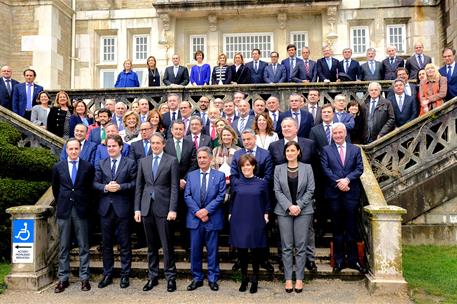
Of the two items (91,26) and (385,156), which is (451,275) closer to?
(385,156)

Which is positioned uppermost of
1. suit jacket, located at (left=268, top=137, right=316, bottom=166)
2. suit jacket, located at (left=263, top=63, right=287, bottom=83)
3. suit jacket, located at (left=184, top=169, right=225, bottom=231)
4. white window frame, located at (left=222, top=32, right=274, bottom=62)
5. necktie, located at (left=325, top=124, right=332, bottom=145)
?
white window frame, located at (left=222, top=32, right=274, bottom=62)

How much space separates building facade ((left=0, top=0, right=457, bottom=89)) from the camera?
1457 cm

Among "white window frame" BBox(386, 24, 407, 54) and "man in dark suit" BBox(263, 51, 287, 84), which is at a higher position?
"white window frame" BBox(386, 24, 407, 54)

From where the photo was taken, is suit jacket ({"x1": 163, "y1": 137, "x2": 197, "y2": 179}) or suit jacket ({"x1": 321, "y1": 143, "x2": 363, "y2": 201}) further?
suit jacket ({"x1": 163, "y1": 137, "x2": 197, "y2": 179})

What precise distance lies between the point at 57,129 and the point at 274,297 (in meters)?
5.69

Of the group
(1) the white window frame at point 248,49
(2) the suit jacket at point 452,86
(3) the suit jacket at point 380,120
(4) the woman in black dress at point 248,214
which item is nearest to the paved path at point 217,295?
(4) the woman in black dress at point 248,214

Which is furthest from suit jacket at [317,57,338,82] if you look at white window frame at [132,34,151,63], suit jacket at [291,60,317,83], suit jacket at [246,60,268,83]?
white window frame at [132,34,151,63]

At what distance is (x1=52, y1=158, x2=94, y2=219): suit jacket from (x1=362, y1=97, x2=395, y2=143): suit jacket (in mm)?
5294

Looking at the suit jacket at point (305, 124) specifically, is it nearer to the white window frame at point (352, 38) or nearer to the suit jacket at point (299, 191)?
the suit jacket at point (299, 191)

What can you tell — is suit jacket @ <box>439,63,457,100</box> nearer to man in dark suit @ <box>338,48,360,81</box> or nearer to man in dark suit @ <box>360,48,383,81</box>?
man in dark suit @ <box>360,48,383,81</box>

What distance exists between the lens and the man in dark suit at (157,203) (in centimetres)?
629

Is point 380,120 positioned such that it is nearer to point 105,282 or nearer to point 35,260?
point 105,282

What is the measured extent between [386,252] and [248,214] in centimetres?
190

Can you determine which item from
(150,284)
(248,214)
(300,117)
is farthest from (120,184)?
(300,117)
